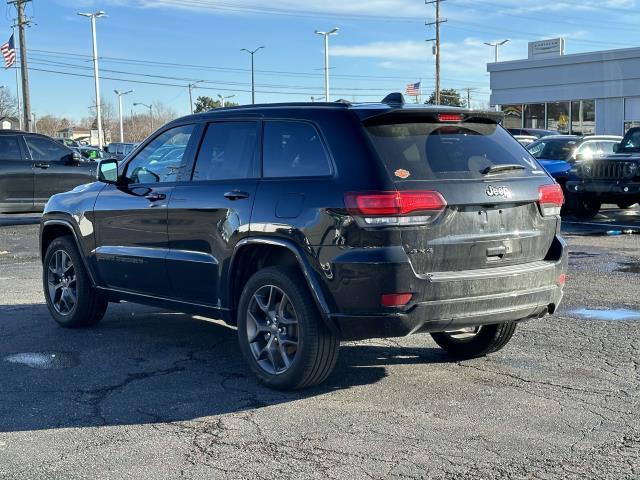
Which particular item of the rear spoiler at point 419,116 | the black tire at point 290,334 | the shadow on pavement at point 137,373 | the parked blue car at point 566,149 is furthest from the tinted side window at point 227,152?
the parked blue car at point 566,149

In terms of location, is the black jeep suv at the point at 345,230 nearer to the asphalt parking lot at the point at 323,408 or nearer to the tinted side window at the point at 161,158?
the tinted side window at the point at 161,158

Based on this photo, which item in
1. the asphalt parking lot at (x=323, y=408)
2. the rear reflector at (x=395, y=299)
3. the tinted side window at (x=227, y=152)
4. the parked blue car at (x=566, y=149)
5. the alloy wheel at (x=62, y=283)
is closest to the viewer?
the asphalt parking lot at (x=323, y=408)

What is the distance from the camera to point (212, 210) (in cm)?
567

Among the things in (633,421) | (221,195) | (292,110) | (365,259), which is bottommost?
(633,421)

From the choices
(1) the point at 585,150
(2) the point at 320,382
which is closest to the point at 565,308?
(2) the point at 320,382

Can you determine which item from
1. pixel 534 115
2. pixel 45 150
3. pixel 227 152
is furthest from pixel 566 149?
pixel 534 115

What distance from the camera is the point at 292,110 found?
216 inches

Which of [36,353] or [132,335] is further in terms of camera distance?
[132,335]

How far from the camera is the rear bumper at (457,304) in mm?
4738

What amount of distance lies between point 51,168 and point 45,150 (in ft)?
1.63

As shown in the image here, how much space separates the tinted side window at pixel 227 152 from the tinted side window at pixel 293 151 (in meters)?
0.15

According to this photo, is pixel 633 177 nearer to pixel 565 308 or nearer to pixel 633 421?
pixel 565 308

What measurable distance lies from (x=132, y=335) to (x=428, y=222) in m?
3.28

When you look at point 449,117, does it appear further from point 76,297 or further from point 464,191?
point 76,297
